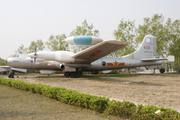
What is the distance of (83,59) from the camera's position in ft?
65.8

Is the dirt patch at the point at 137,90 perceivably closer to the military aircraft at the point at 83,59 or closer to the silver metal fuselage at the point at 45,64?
the military aircraft at the point at 83,59

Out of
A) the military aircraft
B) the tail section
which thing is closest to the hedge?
the military aircraft

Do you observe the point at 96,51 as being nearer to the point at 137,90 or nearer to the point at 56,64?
the point at 56,64

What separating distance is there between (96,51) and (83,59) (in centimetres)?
323

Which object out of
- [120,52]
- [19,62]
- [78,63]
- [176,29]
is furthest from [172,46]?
[19,62]

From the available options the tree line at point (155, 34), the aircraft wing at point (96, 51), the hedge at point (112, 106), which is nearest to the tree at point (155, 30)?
the tree line at point (155, 34)

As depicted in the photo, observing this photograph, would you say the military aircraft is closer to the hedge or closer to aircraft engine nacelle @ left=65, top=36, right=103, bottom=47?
aircraft engine nacelle @ left=65, top=36, right=103, bottom=47

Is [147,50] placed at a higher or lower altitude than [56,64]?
higher

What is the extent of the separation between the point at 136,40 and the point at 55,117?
126 feet

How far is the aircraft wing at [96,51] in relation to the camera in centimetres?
1533

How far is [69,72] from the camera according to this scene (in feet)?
75.0

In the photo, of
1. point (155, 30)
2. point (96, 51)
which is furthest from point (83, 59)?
point (155, 30)

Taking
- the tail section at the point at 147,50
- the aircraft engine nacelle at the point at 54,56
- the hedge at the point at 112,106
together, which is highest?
the tail section at the point at 147,50

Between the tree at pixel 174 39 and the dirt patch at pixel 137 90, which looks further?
the tree at pixel 174 39
